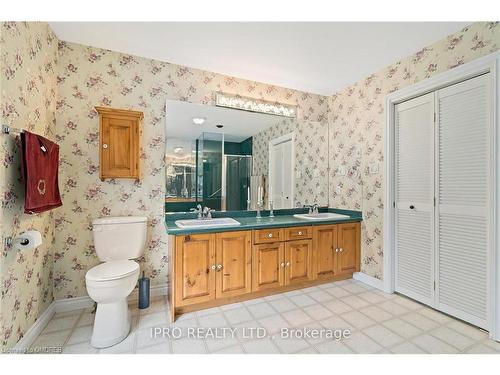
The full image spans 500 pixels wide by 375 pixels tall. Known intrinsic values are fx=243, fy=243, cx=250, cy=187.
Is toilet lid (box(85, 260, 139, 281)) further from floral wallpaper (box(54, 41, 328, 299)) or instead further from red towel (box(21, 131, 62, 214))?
red towel (box(21, 131, 62, 214))

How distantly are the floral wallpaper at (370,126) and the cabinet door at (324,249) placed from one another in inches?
16.6

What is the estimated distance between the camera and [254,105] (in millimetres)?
2818

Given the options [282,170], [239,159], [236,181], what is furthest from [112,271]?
[282,170]

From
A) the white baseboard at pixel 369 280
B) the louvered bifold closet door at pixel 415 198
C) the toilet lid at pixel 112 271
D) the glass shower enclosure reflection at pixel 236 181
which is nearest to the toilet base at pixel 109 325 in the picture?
the toilet lid at pixel 112 271

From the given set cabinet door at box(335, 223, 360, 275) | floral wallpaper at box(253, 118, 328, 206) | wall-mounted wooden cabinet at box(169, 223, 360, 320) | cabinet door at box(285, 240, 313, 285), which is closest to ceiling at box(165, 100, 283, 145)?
floral wallpaper at box(253, 118, 328, 206)

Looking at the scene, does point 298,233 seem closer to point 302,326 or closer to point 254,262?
point 254,262

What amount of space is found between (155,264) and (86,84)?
1.78 metres

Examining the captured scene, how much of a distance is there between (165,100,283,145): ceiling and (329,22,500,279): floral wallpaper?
0.92 meters

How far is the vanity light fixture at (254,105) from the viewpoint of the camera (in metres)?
2.67

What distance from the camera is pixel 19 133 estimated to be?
1.55 m

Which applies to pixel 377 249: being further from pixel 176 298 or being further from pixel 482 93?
pixel 176 298

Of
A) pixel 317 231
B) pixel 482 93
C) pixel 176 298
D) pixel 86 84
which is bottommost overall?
pixel 176 298
